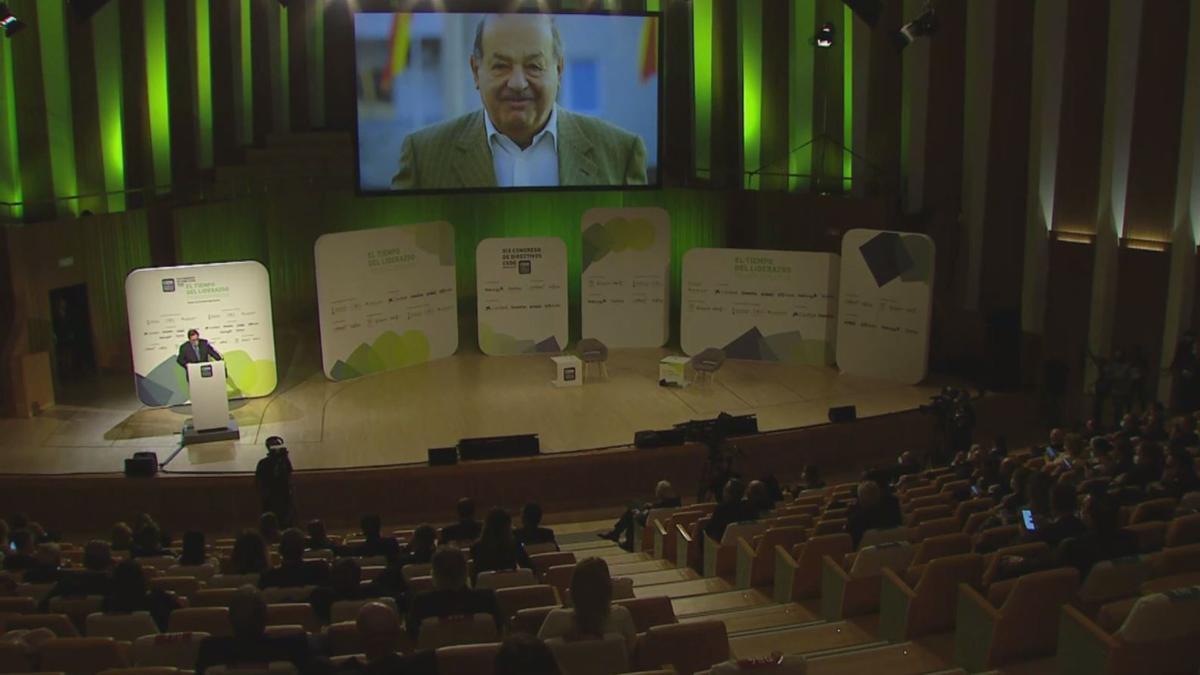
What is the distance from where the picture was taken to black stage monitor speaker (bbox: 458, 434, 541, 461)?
11.6 m

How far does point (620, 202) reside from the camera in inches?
752

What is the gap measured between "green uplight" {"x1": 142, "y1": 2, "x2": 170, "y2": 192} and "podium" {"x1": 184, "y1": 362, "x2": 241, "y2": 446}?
222 inches

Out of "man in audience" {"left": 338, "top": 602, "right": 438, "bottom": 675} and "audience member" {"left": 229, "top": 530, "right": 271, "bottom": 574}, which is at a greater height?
"man in audience" {"left": 338, "top": 602, "right": 438, "bottom": 675}

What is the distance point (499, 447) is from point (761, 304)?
18.5ft

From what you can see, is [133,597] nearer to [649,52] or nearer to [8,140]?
[8,140]

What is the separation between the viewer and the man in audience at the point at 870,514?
666 cm

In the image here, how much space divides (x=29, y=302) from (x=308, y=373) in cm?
360

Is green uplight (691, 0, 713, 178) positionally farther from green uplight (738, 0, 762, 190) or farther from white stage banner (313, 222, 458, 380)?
white stage banner (313, 222, 458, 380)

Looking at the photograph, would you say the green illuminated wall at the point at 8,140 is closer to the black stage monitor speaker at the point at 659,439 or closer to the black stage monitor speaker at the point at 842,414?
the black stage monitor speaker at the point at 659,439

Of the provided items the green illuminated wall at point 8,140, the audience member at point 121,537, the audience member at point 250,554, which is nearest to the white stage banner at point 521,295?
the green illuminated wall at point 8,140

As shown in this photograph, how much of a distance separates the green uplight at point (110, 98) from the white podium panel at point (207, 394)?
16.1 ft

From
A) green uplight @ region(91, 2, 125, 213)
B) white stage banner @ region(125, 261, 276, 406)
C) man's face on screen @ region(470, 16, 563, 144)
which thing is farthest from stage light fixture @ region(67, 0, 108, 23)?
man's face on screen @ region(470, 16, 563, 144)

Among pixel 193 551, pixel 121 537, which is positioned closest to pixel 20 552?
pixel 121 537

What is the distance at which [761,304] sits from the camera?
52.5ft
